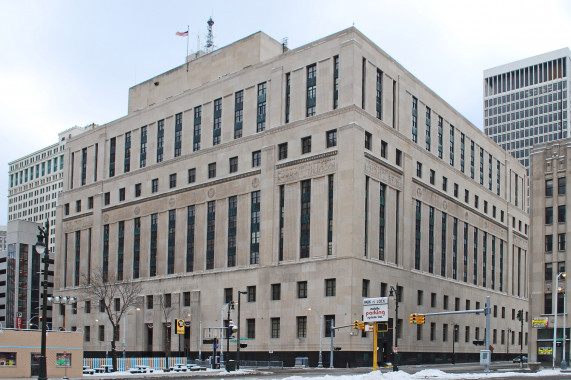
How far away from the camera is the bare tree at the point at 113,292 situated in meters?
110

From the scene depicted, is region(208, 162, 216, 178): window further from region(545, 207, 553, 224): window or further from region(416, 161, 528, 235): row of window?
region(545, 207, 553, 224): window

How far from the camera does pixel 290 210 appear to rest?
316 ft

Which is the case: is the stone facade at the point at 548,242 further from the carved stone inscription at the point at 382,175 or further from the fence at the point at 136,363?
the fence at the point at 136,363

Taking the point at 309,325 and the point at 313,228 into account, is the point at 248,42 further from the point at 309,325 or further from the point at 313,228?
the point at 309,325

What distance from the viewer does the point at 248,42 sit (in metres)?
111

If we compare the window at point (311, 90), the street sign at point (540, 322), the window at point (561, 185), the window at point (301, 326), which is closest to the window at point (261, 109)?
the window at point (311, 90)

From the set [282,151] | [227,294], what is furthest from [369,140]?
[227,294]

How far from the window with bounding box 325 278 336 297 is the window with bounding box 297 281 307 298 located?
3397mm

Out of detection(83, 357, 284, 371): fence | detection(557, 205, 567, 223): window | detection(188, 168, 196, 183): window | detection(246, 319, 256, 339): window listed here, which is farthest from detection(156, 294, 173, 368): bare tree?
detection(557, 205, 567, 223): window

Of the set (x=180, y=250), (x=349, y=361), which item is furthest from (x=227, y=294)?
(x=349, y=361)

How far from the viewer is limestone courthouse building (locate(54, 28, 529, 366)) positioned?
304ft

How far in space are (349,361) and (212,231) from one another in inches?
1211

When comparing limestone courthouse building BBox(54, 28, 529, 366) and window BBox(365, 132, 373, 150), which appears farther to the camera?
window BBox(365, 132, 373, 150)

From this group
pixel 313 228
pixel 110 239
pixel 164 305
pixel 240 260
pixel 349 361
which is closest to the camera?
pixel 349 361
